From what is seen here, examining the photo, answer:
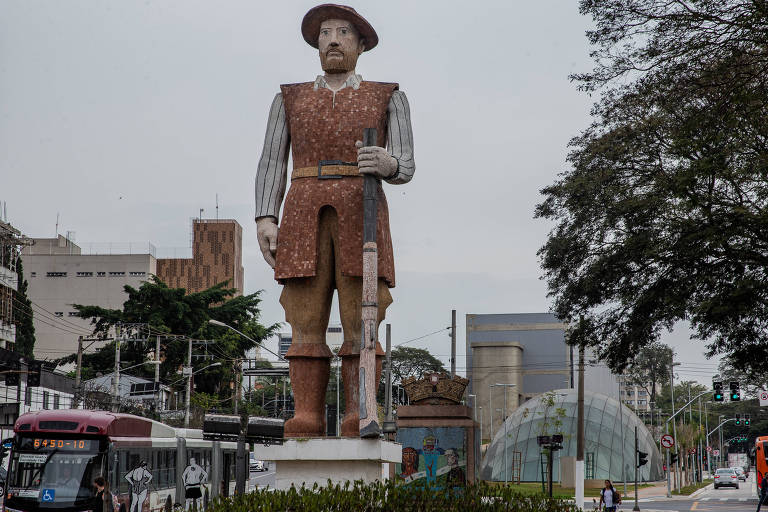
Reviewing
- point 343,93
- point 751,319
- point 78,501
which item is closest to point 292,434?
point 343,93

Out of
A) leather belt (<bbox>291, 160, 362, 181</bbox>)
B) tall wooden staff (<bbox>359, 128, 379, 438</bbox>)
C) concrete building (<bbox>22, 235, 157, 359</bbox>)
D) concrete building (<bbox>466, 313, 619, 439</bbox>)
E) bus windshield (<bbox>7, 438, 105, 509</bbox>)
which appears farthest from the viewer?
concrete building (<bbox>22, 235, 157, 359</bbox>)

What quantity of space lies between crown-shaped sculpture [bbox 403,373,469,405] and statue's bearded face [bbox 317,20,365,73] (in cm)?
1974

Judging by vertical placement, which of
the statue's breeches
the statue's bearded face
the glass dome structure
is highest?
the statue's bearded face

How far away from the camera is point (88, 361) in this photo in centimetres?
5156

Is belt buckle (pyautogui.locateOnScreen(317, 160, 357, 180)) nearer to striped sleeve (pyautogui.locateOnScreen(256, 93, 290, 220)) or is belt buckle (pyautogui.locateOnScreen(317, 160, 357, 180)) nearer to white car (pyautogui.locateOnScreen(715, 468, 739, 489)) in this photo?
striped sleeve (pyautogui.locateOnScreen(256, 93, 290, 220))

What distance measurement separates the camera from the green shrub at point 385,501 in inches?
287

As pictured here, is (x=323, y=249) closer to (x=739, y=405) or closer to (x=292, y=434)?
(x=292, y=434)

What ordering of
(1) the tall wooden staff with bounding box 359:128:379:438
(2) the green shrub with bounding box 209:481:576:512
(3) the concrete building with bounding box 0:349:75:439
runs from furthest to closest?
(3) the concrete building with bounding box 0:349:75:439
(1) the tall wooden staff with bounding box 359:128:379:438
(2) the green shrub with bounding box 209:481:576:512

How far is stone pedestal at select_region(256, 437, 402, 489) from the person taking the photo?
28.0ft

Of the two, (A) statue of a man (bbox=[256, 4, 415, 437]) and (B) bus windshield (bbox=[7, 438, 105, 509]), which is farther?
(B) bus windshield (bbox=[7, 438, 105, 509])

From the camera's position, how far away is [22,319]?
163ft

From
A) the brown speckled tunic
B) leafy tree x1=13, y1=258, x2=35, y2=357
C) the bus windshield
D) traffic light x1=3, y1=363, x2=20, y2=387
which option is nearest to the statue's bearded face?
the brown speckled tunic

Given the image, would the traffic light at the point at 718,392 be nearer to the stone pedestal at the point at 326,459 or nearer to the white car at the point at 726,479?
the white car at the point at 726,479

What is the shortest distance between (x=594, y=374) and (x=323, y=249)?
2861 inches
